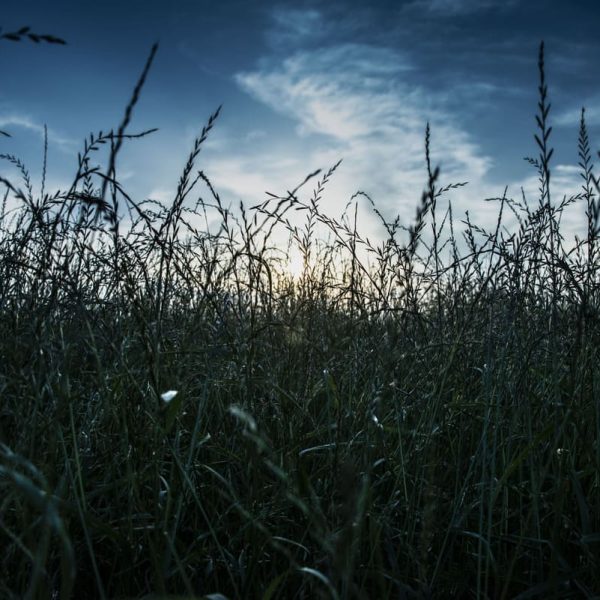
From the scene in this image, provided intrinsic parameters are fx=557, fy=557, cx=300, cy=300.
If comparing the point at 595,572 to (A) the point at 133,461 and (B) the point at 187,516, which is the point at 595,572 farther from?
(A) the point at 133,461

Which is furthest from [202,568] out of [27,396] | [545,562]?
[545,562]

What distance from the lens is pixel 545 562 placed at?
1.46 m

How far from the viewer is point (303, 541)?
154cm

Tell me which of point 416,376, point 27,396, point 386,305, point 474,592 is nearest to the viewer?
point 27,396

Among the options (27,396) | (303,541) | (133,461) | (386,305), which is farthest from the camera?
(386,305)

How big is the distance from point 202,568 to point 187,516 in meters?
0.20

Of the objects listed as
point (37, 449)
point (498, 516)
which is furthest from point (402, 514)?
point (37, 449)

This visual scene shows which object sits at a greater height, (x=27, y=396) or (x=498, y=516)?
(x=27, y=396)

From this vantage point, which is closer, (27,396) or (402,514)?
(27,396)

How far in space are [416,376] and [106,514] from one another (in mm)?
1267

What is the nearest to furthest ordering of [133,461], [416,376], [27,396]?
[27,396]
[133,461]
[416,376]

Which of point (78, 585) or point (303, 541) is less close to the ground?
point (303, 541)

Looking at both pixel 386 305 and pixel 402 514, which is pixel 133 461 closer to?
pixel 402 514

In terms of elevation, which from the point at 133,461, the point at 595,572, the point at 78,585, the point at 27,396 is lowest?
the point at 78,585
